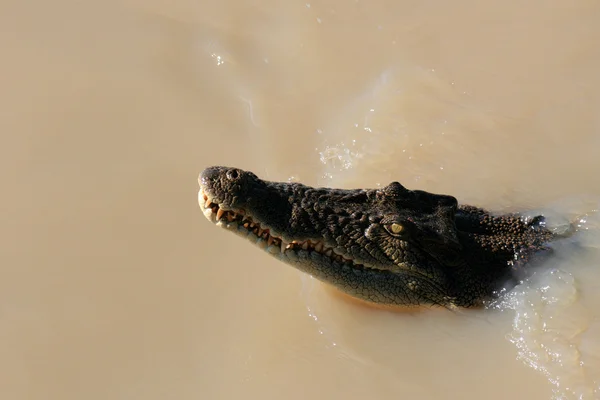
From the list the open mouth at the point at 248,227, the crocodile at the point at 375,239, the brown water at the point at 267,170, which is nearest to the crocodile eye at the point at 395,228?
the crocodile at the point at 375,239

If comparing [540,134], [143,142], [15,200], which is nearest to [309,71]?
[143,142]

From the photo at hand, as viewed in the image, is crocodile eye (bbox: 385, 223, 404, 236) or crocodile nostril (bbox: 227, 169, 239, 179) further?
crocodile eye (bbox: 385, 223, 404, 236)

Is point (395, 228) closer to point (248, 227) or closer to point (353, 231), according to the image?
point (353, 231)

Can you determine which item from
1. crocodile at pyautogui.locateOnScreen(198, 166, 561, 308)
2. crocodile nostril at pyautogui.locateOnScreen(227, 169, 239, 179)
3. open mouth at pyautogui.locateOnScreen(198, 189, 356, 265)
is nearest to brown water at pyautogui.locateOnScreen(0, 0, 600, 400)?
crocodile at pyautogui.locateOnScreen(198, 166, 561, 308)

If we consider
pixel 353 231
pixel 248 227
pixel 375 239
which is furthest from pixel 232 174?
pixel 375 239

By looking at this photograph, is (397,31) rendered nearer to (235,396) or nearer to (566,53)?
(566,53)

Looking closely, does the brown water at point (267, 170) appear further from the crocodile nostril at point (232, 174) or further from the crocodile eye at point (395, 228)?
the crocodile nostril at point (232, 174)

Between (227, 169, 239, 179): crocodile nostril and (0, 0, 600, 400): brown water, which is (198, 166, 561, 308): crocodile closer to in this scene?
(227, 169, 239, 179): crocodile nostril
